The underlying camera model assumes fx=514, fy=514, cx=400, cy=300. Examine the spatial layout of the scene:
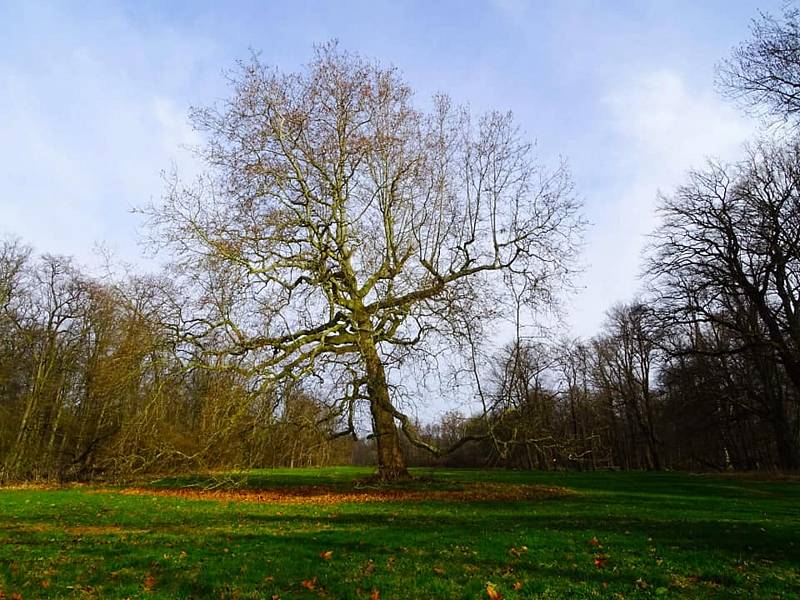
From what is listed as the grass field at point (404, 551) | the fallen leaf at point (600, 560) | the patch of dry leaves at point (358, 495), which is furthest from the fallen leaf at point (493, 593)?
the patch of dry leaves at point (358, 495)

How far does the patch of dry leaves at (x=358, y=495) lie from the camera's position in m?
14.8

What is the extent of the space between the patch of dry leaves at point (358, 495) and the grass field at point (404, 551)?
1.39 m

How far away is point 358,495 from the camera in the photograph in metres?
15.9

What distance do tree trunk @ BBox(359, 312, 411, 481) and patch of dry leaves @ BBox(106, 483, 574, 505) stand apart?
1.72 m

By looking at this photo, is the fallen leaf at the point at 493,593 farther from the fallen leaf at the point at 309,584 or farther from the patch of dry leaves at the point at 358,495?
the patch of dry leaves at the point at 358,495

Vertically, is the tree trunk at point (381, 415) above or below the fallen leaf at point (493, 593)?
above

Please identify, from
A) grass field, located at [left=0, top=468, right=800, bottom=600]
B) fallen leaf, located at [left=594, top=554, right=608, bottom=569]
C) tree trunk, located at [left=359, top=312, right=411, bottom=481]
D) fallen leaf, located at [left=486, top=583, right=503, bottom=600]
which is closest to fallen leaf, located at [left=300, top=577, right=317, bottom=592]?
grass field, located at [left=0, top=468, right=800, bottom=600]

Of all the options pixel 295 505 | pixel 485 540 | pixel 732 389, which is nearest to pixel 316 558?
pixel 485 540

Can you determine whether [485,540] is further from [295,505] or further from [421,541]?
[295,505]

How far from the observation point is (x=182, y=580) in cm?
584

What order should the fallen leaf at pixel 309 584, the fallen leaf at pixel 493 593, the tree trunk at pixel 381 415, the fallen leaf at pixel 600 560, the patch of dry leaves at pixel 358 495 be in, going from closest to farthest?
1. the fallen leaf at pixel 493 593
2. the fallen leaf at pixel 309 584
3. the fallen leaf at pixel 600 560
4. the patch of dry leaves at pixel 358 495
5. the tree trunk at pixel 381 415

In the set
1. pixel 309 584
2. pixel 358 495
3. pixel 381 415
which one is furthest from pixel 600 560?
pixel 381 415

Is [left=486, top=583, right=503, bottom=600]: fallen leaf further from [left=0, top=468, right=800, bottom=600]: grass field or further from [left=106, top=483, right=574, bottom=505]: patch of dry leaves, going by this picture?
[left=106, top=483, right=574, bottom=505]: patch of dry leaves

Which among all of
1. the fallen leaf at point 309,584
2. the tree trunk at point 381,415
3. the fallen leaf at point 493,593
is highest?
the tree trunk at point 381,415
